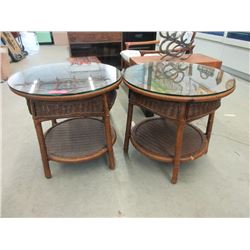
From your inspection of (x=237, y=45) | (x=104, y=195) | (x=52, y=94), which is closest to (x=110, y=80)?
(x=52, y=94)

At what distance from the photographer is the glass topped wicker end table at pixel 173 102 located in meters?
1.11

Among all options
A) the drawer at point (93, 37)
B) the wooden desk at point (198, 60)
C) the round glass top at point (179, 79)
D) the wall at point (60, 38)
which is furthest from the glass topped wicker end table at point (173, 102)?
the wall at point (60, 38)

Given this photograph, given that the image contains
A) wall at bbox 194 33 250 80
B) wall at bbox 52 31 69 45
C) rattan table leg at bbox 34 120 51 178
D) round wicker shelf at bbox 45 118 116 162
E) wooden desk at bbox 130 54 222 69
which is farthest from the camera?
wall at bbox 52 31 69 45

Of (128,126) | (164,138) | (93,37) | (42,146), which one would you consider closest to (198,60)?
(164,138)

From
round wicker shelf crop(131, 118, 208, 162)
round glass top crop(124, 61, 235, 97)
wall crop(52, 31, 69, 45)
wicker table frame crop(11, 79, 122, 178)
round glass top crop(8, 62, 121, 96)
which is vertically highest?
round glass top crop(8, 62, 121, 96)

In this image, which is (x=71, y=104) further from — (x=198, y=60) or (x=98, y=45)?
(x=98, y=45)

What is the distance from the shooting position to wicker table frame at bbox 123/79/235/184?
111cm

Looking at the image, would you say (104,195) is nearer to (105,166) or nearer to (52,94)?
(105,166)

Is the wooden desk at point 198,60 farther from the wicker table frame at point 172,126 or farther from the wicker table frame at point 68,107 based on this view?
the wicker table frame at point 68,107

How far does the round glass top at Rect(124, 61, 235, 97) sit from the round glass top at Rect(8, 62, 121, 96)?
0.54 feet

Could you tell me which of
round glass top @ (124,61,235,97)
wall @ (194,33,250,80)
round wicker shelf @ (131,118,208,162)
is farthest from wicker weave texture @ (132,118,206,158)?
wall @ (194,33,250,80)

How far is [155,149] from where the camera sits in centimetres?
138

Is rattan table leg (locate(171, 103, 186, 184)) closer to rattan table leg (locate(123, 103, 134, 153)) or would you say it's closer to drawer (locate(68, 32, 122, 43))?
rattan table leg (locate(123, 103, 134, 153))
